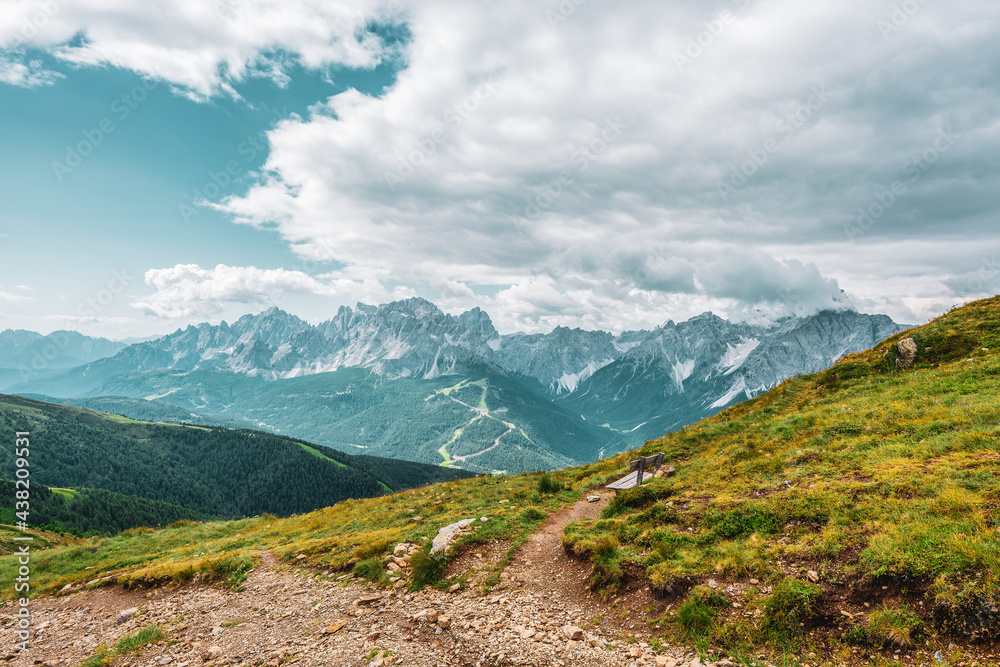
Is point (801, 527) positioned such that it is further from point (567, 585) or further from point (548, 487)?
point (548, 487)

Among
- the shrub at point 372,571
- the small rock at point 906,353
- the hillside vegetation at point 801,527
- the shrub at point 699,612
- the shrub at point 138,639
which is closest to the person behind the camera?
the hillside vegetation at point 801,527

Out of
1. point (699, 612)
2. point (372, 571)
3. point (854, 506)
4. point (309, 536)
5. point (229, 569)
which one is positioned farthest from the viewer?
point (309, 536)

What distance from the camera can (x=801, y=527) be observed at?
1166 cm

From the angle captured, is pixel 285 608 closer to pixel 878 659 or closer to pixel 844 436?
pixel 878 659

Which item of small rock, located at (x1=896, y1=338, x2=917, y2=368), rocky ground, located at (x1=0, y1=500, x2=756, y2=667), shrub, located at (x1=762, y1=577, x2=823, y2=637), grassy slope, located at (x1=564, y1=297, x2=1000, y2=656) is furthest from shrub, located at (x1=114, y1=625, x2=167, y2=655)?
small rock, located at (x1=896, y1=338, x2=917, y2=368)

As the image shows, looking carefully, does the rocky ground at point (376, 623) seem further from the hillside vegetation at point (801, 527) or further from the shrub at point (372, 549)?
the shrub at point (372, 549)

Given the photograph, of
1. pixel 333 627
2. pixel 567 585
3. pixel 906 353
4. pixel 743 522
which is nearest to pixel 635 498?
pixel 743 522

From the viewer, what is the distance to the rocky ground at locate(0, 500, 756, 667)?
10.0m

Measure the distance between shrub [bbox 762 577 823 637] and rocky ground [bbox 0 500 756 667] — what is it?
64.5 inches

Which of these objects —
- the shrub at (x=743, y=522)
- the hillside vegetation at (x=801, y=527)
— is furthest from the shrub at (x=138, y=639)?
the shrub at (x=743, y=522)

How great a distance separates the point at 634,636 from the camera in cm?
998

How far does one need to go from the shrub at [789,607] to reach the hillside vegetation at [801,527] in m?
0.03

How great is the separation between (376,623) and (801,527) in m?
13.0

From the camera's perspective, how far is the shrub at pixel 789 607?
8.92m
